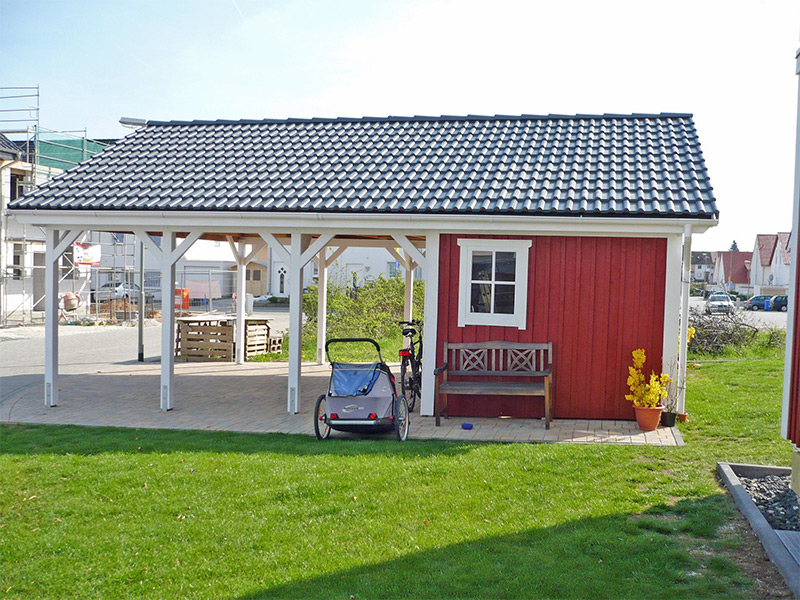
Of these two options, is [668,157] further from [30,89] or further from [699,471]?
[30,89]

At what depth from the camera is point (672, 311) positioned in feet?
32.7

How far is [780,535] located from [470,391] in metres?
4.47

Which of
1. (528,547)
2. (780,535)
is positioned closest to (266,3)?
(528,547)

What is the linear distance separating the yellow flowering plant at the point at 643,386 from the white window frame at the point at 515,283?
1.54 m

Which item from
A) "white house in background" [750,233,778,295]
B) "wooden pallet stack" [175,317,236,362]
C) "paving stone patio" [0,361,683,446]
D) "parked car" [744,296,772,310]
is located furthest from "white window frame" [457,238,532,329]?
"white house in background" [750,233,778,295]

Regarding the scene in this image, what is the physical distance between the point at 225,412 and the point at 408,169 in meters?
4.44

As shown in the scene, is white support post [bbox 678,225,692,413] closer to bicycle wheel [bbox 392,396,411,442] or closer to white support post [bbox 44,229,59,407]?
bicycle wheel [bbox 392,396,411,442]

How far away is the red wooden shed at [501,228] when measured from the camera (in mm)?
9977

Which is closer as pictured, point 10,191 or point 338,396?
point 338,396

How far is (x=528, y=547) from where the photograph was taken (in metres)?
5.43

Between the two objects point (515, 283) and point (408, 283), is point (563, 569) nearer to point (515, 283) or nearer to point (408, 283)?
point (515, 283)

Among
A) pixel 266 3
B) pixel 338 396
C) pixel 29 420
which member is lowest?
pixel 29 420

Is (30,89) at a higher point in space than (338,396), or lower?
higher

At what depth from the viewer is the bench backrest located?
10.2m
